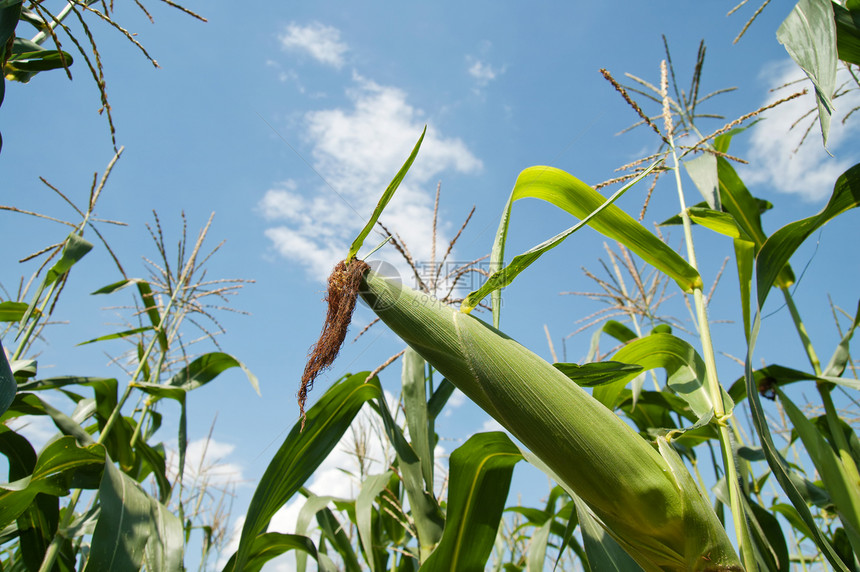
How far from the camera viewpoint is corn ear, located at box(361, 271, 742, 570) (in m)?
0.83

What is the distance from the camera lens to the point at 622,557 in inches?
49.1

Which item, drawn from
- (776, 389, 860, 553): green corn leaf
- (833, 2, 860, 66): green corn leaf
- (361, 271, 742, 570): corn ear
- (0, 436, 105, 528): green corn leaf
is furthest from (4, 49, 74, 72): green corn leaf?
(776, 389, 860, 553): green corn leaf

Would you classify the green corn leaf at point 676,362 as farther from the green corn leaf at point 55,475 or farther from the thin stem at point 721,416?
the green corn leaf at point 55,475

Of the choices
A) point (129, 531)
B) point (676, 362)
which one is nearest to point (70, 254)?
point (129, 531)

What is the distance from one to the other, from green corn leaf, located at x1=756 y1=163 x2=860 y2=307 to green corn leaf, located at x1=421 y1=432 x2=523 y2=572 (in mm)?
854

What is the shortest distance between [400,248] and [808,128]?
1935 millimetres

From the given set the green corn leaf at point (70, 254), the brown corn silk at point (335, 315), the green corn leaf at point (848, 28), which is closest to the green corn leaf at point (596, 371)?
the brown corn silk at point (335, 315)

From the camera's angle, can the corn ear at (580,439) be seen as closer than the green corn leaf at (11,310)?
Yes

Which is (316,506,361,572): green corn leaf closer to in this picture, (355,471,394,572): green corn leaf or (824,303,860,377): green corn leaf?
(355,471,394,572): green corn leaf

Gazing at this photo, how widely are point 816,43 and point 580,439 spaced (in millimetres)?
1120

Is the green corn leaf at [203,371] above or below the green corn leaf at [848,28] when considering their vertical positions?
below

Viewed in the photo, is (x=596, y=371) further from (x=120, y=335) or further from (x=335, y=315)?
(x=120, y=335)

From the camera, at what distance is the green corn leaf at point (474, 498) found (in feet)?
4.85

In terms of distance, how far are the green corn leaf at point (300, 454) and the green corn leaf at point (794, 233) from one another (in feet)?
4.03
